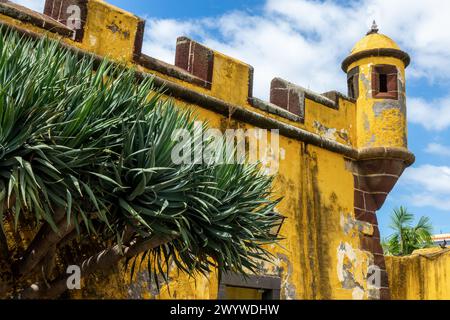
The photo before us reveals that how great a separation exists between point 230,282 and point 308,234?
1.73 m

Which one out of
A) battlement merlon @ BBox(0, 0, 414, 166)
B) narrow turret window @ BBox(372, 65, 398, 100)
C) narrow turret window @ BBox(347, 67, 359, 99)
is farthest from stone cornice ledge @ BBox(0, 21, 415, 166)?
narrow turret window @ BBox(347, 67, 359, 99)

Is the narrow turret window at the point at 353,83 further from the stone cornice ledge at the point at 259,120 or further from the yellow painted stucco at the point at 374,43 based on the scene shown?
the stone cornice ledge at the point at 259,120

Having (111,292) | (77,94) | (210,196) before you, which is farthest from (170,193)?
(111,292)

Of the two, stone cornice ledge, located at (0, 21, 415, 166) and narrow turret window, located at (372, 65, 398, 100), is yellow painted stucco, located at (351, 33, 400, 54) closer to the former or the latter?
narrow turret window, located at (372, 65, 398, 100)

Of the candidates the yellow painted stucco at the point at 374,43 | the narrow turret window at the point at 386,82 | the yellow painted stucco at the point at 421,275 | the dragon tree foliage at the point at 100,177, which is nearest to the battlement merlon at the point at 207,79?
the narrow turret window at the point at 386,82

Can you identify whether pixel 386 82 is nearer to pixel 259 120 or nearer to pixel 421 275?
pixel 259 120

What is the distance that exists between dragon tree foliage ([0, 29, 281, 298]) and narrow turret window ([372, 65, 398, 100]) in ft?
17.2

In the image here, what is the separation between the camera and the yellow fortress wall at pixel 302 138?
6945 millimetres

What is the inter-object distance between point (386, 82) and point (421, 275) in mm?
3482

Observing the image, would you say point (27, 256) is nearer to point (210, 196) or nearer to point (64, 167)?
point (64, 167)

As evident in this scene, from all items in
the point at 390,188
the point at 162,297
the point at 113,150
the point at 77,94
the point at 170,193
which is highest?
the point at 390,188

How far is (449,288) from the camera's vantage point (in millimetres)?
9961

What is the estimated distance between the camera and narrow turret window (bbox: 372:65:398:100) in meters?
9.75

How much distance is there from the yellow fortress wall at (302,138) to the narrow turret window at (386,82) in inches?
0.7
